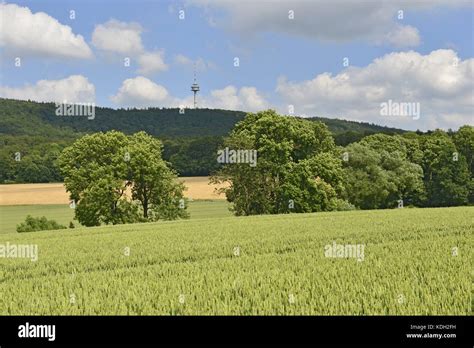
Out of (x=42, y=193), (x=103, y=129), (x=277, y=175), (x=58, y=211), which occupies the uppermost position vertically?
(x=103, y=129)

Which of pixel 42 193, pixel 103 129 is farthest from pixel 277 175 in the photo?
pixel 103 129

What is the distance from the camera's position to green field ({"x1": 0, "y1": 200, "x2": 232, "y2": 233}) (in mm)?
76756

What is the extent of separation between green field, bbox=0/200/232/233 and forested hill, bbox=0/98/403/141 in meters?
19.8

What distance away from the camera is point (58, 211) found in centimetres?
8481

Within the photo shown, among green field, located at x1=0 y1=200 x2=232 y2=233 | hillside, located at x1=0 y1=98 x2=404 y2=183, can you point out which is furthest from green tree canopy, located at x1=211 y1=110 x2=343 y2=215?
green field, located at x1=0 y1=200 x2=232 y2=233

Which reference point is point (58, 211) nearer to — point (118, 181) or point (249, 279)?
point (118, 181)

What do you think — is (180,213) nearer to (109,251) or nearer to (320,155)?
(320,155)

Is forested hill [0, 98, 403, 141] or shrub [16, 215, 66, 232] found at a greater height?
forested hill [0, 98, 403, 141]

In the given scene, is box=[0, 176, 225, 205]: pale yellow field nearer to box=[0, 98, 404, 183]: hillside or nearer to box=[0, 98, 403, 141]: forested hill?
box=[0, 98, 404, 183]: hillside

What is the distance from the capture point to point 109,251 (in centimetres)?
2294
